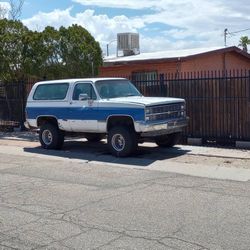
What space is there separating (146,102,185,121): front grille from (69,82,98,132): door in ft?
5.19

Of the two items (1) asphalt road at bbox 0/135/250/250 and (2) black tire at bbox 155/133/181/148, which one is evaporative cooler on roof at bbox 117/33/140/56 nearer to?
(2) black tire at bbox 155/133/181/148

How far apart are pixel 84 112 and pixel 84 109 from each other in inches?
3.0

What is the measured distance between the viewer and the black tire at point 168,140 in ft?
44.9

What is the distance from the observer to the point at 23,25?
19.7 meters

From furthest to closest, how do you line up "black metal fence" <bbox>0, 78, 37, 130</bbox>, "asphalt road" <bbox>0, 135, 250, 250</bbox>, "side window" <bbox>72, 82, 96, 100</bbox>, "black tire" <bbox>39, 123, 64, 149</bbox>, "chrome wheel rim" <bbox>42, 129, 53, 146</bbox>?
"black metal fence" <bbox>0, 78, 37, 130</bbox>, "chrome wheel rim" <bbox>42, 129, 53, 146</bbox>, "black tire" <bbox>39, 123, 64, 149</bbox>, "side window" <bbox>72, 82, 96, 100</bbox>, "asphalt road" <bbox>0, 135, 250, 250</bbox>

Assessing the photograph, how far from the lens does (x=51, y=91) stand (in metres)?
14.3

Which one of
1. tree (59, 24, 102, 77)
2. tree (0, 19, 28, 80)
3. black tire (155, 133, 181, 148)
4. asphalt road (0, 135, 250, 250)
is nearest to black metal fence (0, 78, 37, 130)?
tree (0, 19, 28, 80)

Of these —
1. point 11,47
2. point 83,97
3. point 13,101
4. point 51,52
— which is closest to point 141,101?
point 83,97

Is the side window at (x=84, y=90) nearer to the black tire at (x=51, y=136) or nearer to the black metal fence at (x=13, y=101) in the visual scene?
the black tire at (x=51, y=136)

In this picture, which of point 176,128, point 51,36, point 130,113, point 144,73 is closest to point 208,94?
point 176,128

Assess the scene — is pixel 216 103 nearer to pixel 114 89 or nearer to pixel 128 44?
pixel 114 89

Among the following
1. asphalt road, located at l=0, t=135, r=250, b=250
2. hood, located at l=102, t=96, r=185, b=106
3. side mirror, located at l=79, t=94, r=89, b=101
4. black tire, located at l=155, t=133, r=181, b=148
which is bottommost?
asphalt road, located at l=0, t=135, r=250, b=250

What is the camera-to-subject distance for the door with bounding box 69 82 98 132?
42.9 feet

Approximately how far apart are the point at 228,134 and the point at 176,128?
75.1 inches
